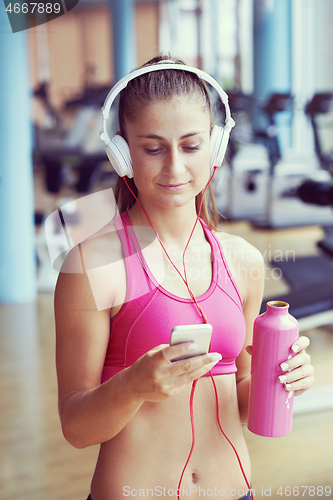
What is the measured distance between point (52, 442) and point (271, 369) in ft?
4.39

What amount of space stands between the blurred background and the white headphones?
8 cm

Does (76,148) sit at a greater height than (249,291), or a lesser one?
lesser

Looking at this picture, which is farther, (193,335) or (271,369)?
(271,369)

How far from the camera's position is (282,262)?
3.47 m

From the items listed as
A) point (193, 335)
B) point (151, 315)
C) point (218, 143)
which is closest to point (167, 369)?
point (193, 335)

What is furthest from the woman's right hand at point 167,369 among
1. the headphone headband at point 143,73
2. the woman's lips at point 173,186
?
the headphone headband at point 143,73

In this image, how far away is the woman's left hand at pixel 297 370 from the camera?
2.23 ft

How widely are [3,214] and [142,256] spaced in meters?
2.42

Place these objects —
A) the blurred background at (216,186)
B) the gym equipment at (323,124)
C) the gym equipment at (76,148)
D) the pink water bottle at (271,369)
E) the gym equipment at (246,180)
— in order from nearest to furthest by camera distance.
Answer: the pink water bottle at (271,369) → the blurred background at (216,186) → the gym equipment at (76,148) → the gym equipment at (323,124) → the gym equipment at (246,180)

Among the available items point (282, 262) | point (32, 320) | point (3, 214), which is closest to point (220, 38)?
point (282, 262)

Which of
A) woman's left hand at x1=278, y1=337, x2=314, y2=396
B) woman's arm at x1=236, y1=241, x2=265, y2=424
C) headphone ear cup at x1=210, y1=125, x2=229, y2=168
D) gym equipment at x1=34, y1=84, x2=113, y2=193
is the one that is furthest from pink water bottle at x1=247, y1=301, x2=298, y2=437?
gym equipment at x1=34, y1=84, x2=113, y2=193

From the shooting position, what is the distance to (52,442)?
1794 mm

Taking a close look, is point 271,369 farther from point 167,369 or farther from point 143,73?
point 143,73

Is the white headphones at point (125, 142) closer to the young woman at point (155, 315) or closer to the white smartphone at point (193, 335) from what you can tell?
the young woman at point (155, 315)
